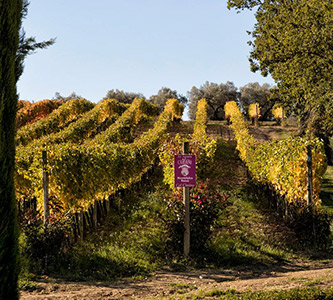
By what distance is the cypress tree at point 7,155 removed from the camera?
4695 mm

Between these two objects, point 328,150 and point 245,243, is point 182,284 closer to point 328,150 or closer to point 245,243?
point 245,243

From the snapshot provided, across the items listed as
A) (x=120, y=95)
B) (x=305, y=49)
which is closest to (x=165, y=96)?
(x=120, y=95)

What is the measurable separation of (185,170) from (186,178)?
0.19m

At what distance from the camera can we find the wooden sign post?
862 cm

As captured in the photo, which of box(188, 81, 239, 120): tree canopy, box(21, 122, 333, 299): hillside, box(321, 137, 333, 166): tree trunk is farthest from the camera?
box(188, 81, 239, 120): tree canopy

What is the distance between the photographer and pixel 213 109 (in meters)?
54.2

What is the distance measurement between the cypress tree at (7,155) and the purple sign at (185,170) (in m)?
4.40

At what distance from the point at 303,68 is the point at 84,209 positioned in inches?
346

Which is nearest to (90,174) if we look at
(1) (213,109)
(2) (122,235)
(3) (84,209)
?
(3) (84,209)

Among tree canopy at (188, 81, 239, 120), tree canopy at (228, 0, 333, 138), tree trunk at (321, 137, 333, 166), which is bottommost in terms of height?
tree trunk at (321, 137, 333, 166)

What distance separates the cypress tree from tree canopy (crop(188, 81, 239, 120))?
48.2m

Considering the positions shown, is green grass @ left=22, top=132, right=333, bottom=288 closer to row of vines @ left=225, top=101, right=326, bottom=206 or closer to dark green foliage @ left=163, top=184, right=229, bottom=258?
dark green foliage @ left=163, top=184, right=229, bottom=258

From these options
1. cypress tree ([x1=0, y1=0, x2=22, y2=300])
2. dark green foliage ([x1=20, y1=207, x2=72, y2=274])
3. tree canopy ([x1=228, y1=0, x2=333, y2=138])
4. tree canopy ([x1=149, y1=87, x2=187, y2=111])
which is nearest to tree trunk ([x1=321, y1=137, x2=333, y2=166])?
tree canopy ([x1=228, y1=0, x2=333, y2=138])

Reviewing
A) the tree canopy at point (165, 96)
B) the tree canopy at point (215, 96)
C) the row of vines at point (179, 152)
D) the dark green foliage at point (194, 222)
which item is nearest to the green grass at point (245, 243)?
the dark green foliage at point (194, 222)
